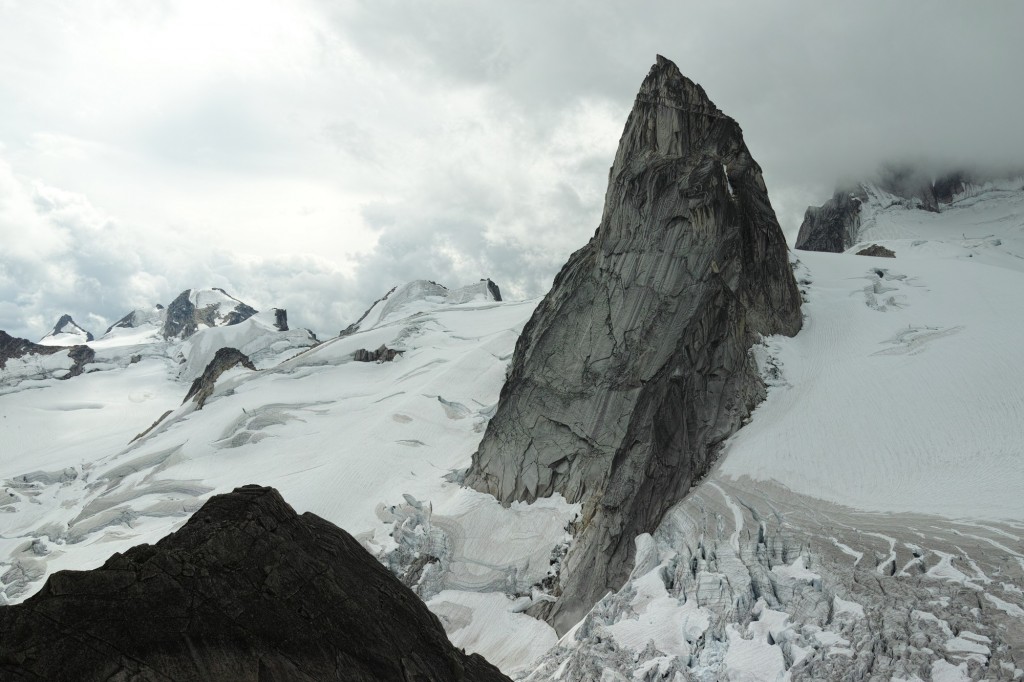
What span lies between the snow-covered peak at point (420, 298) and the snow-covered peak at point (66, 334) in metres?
73.4

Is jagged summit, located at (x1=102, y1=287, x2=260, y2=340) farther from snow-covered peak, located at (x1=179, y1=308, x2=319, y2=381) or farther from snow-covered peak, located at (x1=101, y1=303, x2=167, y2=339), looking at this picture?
snow-covered peak, located at (x1=179, y1=308, x2=319, y2=381)

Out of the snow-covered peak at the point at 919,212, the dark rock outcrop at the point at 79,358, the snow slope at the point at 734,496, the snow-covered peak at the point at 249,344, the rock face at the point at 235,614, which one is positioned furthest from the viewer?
the snow-covered peak at the point at 249,344

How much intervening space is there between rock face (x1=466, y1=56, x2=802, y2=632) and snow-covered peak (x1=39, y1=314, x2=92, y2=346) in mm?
123356

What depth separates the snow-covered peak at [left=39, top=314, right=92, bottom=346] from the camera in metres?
125

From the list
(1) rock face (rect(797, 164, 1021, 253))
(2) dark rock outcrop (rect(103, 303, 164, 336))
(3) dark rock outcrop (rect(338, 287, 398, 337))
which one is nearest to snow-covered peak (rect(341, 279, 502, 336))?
(3) dark rock outcrop (rect(338, 287, 398, 337))

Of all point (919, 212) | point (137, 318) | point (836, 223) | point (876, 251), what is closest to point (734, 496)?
point (876, 251)

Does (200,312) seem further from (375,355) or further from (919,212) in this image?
(919,212)

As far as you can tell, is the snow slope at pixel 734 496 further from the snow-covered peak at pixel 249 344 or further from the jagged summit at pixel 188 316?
the jagged summit at pixel 188 316

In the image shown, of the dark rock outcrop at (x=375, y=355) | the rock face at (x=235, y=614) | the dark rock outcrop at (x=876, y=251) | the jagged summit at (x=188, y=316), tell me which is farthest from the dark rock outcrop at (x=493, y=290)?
the rock face at (x=235, y=614)

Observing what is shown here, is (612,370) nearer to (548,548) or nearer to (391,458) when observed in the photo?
(548,548)

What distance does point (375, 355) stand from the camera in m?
54.8

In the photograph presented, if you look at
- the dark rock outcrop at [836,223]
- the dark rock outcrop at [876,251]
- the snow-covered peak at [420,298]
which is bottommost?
the snow-covered peak at [420,298]

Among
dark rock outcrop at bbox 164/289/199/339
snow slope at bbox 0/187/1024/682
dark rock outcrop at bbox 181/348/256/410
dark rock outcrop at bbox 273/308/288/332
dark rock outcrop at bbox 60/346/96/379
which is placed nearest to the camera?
snow slope at bbox 0/187/1024/682

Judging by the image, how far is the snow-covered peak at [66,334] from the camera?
125 meters
